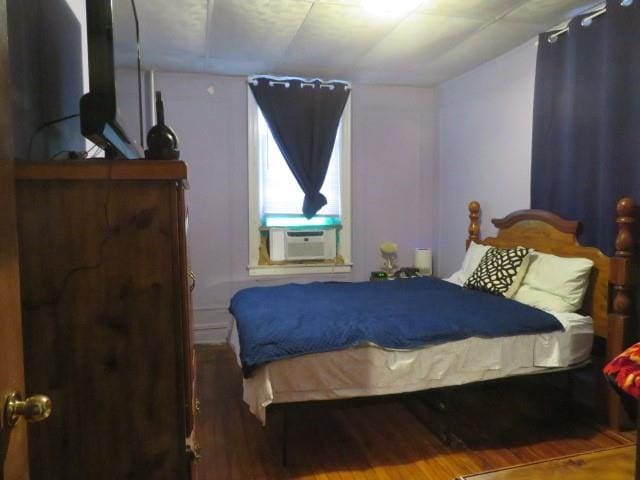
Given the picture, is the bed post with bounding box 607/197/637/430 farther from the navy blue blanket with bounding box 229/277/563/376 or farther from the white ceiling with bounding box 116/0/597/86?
the white ceiling with bounding box 116/0/597/86

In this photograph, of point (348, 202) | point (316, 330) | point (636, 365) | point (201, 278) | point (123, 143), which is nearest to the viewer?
point (636, 365)

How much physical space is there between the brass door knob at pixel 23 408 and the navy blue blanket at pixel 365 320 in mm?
1322

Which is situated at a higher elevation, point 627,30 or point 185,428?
point 627,30

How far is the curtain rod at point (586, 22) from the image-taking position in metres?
2.48

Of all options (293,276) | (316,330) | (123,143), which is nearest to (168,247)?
(123,143)

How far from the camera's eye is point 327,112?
168 inches

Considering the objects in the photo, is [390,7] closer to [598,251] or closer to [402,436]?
[598,251]

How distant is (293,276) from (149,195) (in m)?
3.37

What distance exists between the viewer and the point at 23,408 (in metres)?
0.79

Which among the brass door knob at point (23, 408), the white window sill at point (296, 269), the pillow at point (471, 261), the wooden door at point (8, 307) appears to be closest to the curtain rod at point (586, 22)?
the pillow at point (471, 261)

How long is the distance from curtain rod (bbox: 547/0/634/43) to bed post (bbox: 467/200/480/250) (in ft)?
4.52

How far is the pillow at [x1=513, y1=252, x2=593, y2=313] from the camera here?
2.62m

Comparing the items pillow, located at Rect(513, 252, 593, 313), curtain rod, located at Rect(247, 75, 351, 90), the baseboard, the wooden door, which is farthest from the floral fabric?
curtain rod, located at Rect(247, 75, 351, 90)

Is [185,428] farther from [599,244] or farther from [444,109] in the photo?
[444,109]
